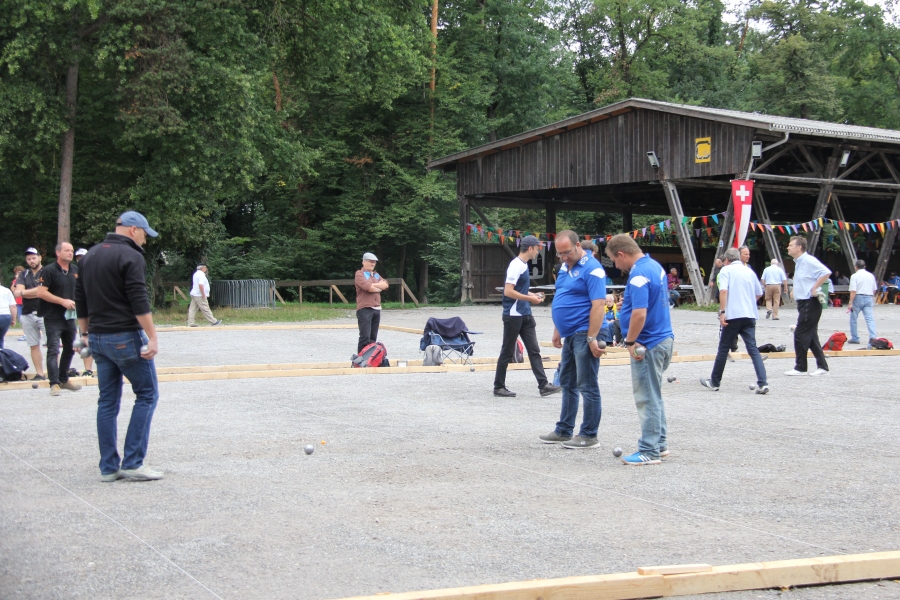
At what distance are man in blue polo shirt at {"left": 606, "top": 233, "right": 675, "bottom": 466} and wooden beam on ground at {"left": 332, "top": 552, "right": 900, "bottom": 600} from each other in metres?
2.54

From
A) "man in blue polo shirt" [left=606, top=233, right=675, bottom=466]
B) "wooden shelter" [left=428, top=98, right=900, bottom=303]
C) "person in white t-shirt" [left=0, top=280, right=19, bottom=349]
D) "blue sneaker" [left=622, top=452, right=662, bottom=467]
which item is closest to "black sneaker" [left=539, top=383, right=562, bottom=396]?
"man in blue polo shirt" [left=606, top=233, right=675, bottom=466]

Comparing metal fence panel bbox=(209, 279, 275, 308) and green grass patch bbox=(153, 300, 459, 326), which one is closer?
green grass patch bbox=(153, 300, 459, 326)

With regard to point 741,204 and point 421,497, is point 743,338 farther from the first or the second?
point 741,204

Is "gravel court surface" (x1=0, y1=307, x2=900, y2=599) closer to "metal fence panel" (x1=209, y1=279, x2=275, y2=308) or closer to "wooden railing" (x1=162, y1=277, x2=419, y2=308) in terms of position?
"metal fence panel" (x1=209, y1=279, x2=275, y2=308)

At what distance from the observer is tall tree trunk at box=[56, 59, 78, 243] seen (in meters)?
26.2

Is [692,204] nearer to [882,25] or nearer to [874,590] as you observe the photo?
[882,25]

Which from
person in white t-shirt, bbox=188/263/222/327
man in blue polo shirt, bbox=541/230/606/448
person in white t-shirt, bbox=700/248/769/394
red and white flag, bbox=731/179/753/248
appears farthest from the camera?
red and white flag, bbox=731/179/753/248

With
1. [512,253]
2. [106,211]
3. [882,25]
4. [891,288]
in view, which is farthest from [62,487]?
[882,25]

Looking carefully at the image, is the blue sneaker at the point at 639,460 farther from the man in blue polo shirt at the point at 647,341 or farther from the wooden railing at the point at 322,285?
the wooden railing at the point at 322,285

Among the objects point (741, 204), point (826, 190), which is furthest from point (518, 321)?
point (826, 190)

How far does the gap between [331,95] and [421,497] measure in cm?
3552

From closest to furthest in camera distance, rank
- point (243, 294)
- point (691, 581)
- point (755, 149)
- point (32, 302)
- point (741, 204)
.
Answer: point (691, 581)
point (32, 302)
point (755, 149)
point (741, 204)
point (243, 294)

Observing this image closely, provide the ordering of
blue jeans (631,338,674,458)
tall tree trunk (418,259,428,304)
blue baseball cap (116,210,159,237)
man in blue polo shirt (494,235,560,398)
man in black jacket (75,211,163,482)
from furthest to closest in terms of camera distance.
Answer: tall tree trunk (418,259,428,304), man in blue polo shirt (494,235,560,398), blue jeans (631,338,674,458), blue baseball cap (116,210,159,237), man in black jacket (75,211,163,482)

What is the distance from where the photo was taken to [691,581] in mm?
4199
